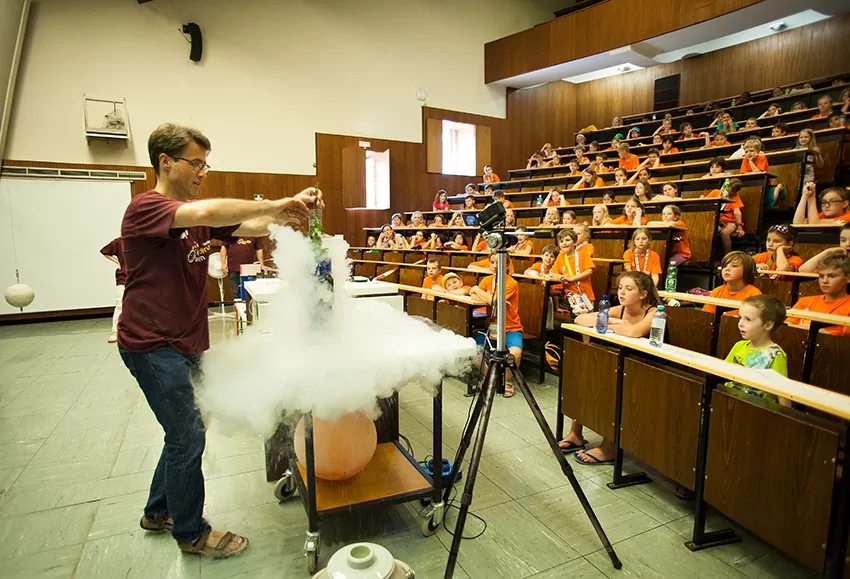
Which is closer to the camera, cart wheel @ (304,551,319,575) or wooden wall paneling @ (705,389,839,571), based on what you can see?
wooden wall paneling @ (705,389,839,571)

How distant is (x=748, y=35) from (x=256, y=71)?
1000 centimetres

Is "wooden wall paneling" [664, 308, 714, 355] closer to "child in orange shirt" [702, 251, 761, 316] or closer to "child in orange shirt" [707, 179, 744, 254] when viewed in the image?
"child in orange shirt" [702, 251, 761, 316]

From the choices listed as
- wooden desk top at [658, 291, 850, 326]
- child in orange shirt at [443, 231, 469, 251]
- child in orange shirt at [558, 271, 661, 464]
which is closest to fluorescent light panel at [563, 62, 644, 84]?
child in orange shirt at [443, 231, 469, 251]

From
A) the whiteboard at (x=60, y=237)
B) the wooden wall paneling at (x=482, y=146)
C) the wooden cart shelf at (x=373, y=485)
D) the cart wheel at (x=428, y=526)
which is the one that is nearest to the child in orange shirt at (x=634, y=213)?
the wooden cart shelf at (x=373, y=485)

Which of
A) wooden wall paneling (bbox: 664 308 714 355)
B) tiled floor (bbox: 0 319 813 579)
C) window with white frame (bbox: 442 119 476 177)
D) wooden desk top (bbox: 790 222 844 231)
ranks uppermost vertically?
window with white frame (bbox: 442 119 476 177)

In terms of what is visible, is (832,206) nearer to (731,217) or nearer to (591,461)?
(731,217)

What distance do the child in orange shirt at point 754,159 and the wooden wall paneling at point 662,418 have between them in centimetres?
434

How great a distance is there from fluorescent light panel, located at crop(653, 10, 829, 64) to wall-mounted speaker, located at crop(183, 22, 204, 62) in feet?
29.7

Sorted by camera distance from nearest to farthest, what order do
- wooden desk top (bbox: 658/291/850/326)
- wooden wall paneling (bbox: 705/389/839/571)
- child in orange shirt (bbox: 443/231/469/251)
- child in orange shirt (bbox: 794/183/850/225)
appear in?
wooden wall paneling (bbox: 705/389/839/571) → wooden desk top (bbox: 658/291/850/326) → child in orange shirt (bbox: 794/183/850/225) → child in orange shirt (bbox: 443/231/469/251)

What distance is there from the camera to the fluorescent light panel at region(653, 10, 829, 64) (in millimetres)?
8898

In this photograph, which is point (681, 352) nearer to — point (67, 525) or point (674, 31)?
point (67, 525)

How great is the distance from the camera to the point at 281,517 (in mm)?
2146

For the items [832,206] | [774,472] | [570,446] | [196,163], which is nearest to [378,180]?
[832,206]

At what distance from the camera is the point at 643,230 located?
4211 millimetres
